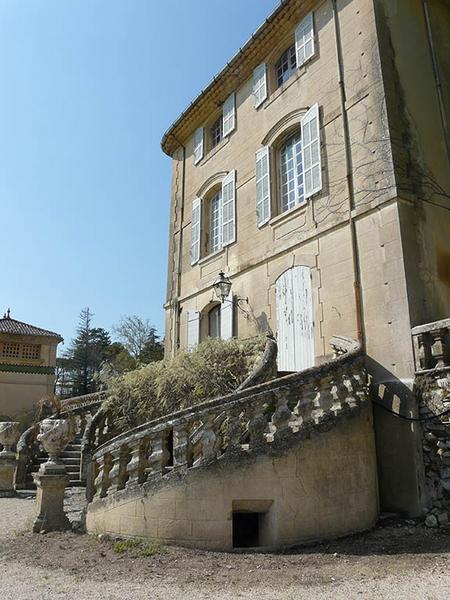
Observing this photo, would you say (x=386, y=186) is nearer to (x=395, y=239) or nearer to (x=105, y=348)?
(x=395, y=239)

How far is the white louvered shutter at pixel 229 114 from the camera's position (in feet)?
41.7

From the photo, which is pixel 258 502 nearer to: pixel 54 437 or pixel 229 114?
pixel 54 437

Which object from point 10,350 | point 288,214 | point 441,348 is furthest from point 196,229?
point 10,350

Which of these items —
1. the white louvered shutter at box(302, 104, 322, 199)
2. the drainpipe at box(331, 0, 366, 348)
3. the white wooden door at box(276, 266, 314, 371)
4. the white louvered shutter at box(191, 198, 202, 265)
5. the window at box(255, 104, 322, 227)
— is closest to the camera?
the drainpipe at box(331, 0, 366, 348)

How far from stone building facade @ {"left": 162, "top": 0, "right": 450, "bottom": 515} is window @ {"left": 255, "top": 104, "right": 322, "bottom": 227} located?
0.04m

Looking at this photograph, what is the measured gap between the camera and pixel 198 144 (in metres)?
14.2

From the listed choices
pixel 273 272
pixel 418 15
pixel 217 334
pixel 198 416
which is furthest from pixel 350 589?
pixel 418 15

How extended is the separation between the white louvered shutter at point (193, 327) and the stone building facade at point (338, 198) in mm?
53

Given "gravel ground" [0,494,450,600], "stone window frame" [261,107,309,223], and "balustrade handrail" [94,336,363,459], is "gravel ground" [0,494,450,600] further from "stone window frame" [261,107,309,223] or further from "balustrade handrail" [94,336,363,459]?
"stone window frame" [261,107,309,223]

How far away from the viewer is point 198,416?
5.62 metres

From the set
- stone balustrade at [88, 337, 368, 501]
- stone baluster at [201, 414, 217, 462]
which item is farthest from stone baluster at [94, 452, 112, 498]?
stone baluster at [201, 414, 217, 462]

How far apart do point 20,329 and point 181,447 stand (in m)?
23.2

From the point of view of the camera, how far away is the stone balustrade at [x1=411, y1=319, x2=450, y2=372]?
21.6ft

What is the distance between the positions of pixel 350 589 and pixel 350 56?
29.7ft
